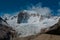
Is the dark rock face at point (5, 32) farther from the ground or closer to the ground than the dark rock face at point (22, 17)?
farther from the ground

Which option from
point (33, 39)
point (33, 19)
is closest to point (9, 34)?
point (33, 39)

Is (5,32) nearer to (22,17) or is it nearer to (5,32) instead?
(5,32)

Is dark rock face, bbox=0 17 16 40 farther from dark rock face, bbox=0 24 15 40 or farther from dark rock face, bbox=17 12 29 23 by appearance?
dark rock face, bbox=17 12 29 23

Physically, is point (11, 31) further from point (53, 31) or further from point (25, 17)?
point (25, 17)

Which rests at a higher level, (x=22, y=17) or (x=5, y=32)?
(x=5, y=32)

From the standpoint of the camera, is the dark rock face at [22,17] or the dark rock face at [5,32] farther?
the dark rock face at [22,17]

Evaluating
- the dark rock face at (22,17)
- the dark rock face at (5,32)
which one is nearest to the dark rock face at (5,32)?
the dark rock face at (5,32)

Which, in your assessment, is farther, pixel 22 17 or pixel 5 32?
pixel 22 17

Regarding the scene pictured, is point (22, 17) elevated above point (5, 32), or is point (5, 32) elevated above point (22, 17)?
point (5, 32)

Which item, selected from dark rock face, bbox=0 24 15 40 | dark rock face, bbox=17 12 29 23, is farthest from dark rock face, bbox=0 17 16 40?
dark rock face, bbox=17 12 29 23

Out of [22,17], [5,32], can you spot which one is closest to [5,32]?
[5,32]

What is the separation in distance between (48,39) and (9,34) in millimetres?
2115

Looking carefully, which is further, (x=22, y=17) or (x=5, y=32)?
(x=22, y=17)

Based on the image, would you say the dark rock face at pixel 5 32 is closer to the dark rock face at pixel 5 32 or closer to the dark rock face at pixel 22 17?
the dark rock face at pixel 5 32
